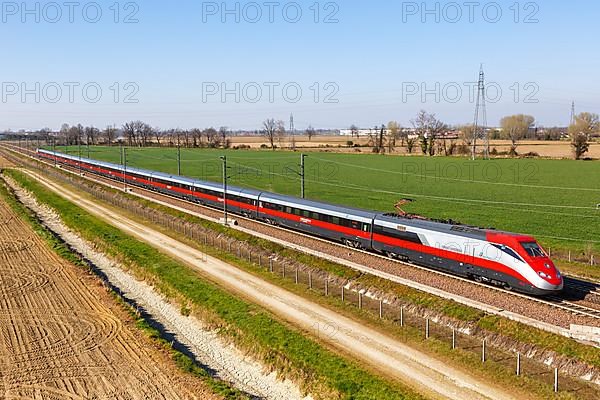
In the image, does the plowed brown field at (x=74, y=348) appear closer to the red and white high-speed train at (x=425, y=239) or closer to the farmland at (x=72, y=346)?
the farmland at (x=72, y=346)

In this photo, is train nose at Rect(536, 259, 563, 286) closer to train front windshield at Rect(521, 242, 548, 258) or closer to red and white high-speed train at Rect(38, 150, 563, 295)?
red and white high-speed train at Rect(38, 150, 563, 295)

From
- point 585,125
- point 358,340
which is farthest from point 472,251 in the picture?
point 585,125

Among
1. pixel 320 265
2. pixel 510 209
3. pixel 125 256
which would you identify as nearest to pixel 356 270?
pixel 320 265

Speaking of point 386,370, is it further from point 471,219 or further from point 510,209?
point 510,209

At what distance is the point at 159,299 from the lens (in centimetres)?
3484

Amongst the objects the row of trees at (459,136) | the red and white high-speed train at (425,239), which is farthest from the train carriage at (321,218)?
the row of trees at (459,136)

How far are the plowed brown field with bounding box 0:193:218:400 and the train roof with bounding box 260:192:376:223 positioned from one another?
56.2ft

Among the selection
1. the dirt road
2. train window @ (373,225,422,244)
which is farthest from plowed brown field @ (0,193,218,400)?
train window @ (373,225,422,244)

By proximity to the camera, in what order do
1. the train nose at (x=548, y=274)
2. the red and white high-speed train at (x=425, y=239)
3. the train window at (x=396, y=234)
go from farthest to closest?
the train window at (x=396, y=234)
the red and white high-speed train at (x=425, y=239)
the train nose at (x=548, y=274)

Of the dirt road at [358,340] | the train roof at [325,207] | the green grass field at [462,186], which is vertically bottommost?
the dirt road at [358,340]

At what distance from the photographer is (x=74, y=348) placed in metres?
26.5

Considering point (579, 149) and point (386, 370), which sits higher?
point (579, 149)

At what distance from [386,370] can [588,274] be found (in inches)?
746

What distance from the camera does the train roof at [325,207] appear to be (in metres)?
39.9
